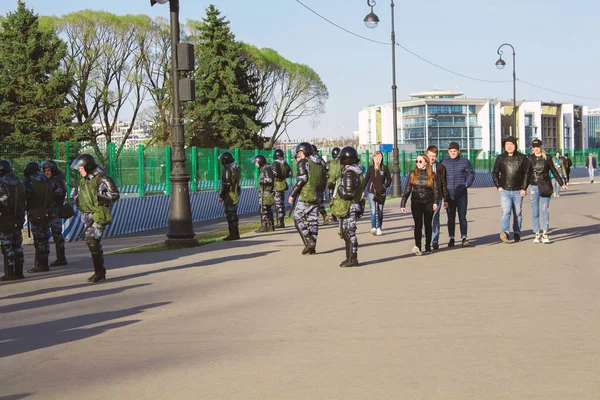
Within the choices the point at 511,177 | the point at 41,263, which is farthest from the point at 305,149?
the point at 41,263

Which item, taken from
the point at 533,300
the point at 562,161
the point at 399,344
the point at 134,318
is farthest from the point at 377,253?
the point at 562,161

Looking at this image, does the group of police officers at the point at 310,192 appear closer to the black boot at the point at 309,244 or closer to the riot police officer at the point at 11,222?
the black boot at the point at 309,244

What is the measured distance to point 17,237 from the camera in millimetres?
11977

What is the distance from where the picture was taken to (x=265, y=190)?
19094 millimetres

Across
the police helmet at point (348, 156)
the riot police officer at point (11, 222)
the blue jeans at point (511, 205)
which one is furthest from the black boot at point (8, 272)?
the blue jeans at point (511, 205)

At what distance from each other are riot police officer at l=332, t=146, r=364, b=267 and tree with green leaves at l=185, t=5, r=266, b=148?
48674 mm

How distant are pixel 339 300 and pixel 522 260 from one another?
14.3 ft

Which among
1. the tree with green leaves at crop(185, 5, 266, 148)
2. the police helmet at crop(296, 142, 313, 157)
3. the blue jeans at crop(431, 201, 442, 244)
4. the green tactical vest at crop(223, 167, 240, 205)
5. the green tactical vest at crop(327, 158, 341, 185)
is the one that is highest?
the tree with green leaves at crop(185, 5, 266, 148)

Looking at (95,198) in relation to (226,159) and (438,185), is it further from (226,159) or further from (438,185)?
(226,159)

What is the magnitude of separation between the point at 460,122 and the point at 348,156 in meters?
146

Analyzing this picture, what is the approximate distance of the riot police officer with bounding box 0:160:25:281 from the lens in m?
11.7

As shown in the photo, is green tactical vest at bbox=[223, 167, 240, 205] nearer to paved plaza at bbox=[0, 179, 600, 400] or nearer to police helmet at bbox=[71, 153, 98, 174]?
paved plaza at bbox=[0, 179, 600, 400]

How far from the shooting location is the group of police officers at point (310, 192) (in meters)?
12.3

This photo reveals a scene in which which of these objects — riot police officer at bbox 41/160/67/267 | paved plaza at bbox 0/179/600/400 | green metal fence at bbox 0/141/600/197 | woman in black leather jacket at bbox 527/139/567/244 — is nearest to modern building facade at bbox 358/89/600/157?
green metal fence at bbox 0/141/600/197
